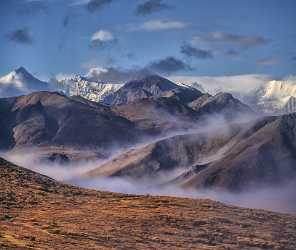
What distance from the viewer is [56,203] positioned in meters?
58.9

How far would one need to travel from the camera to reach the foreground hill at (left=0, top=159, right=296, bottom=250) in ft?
146

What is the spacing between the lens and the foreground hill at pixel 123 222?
44.6 m

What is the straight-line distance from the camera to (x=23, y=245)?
39375 millimetres

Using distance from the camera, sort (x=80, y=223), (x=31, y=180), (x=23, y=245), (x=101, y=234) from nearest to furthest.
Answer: (x=23, y=245) < (x=101, y=234) < (x=80, y=223) < (x=31, y=180)

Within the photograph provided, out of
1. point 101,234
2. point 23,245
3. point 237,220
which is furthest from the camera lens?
point 237,220

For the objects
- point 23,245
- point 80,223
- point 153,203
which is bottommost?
point 23,245

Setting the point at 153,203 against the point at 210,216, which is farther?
the point at 153,203

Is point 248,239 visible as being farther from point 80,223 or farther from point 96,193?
point 96,193

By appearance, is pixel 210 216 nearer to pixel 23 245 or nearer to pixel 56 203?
pixel 56 203

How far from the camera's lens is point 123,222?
A: 170 feet

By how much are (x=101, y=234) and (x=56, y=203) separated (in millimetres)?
12823

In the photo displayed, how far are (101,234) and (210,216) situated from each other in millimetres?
11802

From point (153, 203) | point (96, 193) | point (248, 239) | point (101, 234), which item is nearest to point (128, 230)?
point (101, 234)

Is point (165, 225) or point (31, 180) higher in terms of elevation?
point (31, 180)
